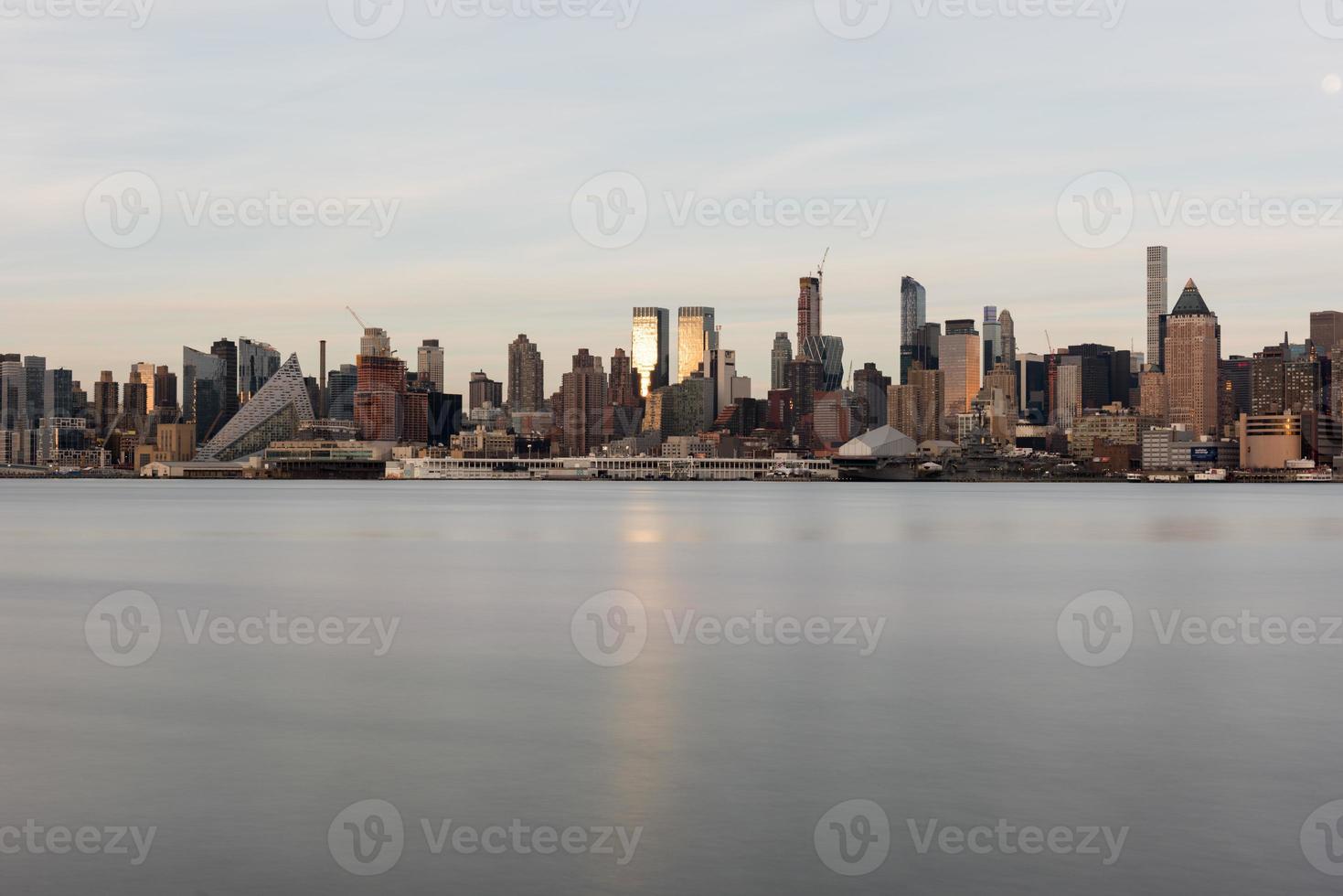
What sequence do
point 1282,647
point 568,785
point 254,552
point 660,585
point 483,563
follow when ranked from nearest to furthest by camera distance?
point 568,785 → point 1282,647 → point 660,585 → point 483,563 → point 254,552

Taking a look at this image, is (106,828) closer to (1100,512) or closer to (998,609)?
(998,609)

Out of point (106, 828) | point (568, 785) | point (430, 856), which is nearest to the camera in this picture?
point (430, 856)

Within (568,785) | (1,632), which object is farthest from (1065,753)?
(1,632)

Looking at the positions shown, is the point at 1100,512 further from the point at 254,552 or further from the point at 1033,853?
the point at 1033,853

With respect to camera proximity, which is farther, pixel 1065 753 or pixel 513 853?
pixel 1065 753

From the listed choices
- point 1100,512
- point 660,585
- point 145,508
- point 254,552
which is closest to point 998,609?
point 660,585

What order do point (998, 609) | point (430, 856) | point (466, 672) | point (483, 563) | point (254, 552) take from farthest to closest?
point (254, 552) < point (483, 563) < point (998, 609) < point (466, 672) < point (430, 856)
